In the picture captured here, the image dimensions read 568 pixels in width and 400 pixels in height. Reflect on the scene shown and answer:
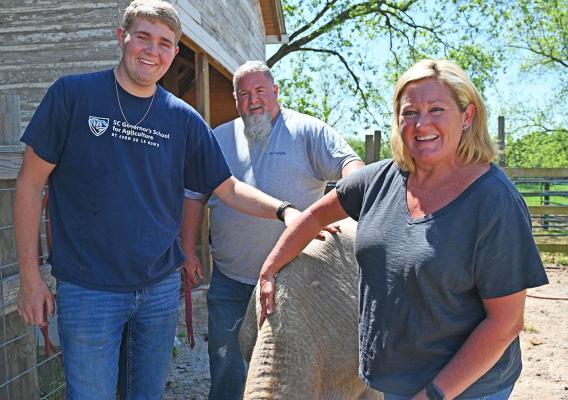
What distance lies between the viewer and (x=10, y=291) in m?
3.18

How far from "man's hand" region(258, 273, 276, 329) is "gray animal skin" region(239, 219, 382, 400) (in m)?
0.02

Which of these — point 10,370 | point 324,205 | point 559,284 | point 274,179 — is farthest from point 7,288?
point 559,284

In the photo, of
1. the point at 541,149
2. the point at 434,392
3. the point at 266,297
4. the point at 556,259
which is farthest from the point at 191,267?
the point at 541,149

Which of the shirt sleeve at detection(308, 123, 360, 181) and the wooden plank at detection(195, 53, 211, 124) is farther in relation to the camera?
the wooden plank at detection(195, 53, 211, 124)

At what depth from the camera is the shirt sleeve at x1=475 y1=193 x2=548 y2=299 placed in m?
1.74

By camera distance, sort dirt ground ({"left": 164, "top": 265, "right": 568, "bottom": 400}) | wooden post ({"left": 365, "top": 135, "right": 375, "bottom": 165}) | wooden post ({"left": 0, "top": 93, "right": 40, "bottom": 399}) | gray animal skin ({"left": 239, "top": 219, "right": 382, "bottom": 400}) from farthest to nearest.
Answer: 1. wooden post ({"left": 365, "top": 135, "right": 375, "bottom": 165})
2. dirt ground ({"left": 164, "top": 265, "right": 568, "bottom": 400})
3. wooden post ({"left": 0, "top": 93, "right": 40, "bottom": 399})
4. gray animal skin ({"left": 239, "top": 219, "right": 382, "bottom": 400})

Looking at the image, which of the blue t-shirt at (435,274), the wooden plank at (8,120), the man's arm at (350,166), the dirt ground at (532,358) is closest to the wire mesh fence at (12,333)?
the wooden plank at (8,120)

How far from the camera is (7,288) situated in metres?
3.16

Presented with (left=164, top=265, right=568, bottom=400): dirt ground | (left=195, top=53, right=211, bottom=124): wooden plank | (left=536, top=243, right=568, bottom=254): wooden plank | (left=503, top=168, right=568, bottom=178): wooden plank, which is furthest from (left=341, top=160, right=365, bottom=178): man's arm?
(left=536, top=243, right=568, bottom=254): wooden plank

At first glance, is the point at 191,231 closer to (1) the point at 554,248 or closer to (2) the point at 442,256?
(2) the point at 442,256

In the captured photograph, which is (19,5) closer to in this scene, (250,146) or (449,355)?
(250,146)

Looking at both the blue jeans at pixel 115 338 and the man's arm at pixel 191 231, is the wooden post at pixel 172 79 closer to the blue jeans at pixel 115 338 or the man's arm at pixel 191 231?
the man's arm at pixel 191 231

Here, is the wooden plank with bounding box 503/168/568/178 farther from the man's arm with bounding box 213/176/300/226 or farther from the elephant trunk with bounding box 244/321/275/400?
the elephant trunk with bounding box 244/321/275/400

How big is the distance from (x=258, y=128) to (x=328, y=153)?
0.46m
